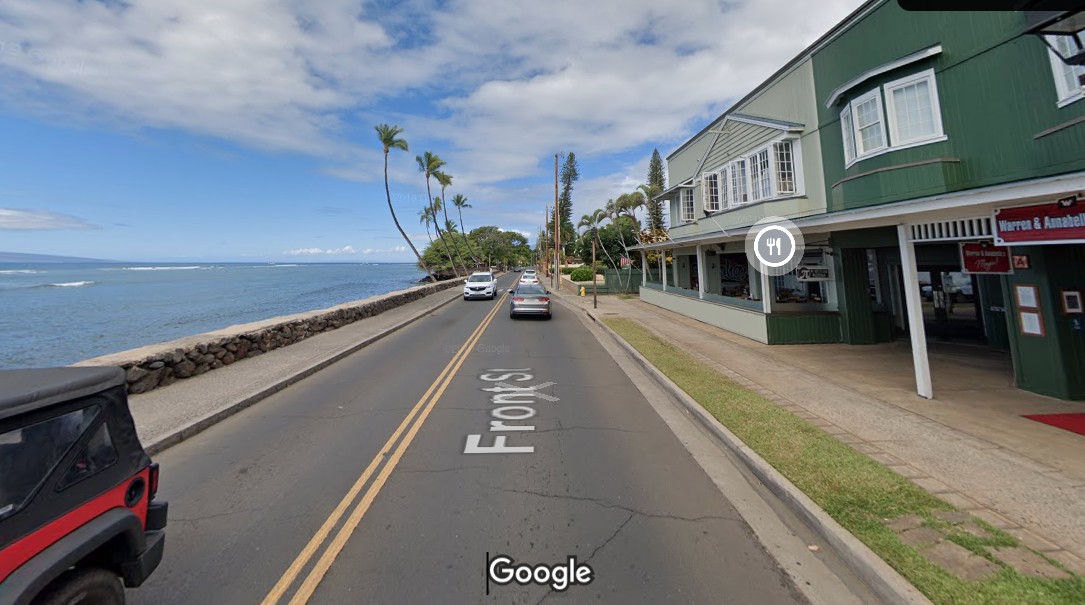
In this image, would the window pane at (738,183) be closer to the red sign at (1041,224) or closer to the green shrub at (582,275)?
the red sign at (1041,224)

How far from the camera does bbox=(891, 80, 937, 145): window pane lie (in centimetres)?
903

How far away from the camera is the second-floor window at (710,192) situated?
1816 centimetres

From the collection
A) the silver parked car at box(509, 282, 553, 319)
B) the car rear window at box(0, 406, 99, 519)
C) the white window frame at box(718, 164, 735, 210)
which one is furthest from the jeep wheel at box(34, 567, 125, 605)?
the white window frame at box(718, 164, 735, 210)

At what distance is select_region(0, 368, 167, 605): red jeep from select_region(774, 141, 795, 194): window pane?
51.4 ft

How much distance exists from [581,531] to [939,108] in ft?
36.2

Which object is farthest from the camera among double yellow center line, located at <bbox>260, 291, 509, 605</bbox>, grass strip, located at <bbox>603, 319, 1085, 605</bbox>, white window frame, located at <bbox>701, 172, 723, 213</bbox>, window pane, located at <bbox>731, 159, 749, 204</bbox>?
white window frame, located at <bbox>701, 172, 723, 213</bbox>

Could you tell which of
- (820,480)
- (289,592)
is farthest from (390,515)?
(820,480)

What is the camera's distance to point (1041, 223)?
18.5 feet

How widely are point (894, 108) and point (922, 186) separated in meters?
1.99

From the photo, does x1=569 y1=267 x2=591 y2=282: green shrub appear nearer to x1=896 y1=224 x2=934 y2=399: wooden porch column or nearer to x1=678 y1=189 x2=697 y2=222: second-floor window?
x1=678 y1=189 x2=697 y2=222: second-floor window

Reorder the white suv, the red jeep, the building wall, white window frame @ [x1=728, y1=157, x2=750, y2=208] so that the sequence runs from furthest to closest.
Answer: the white suv, white window frame @ [x1=728, y1=157, x2=750, y2=208], the building wall, the red jeep

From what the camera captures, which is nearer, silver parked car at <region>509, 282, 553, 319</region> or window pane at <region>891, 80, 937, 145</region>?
window pane at <region>891, 80, 937, 145</region>

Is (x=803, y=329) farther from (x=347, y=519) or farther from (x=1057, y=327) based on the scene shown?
(x=347, y=519)

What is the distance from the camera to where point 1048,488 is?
13.8 ft
